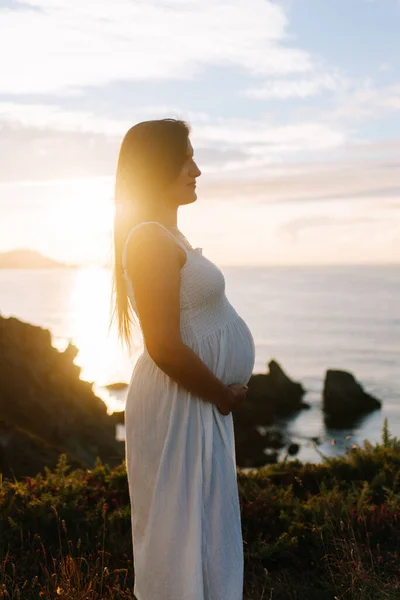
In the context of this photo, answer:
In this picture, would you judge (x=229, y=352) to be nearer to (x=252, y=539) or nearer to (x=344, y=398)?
(x=252, y=539)

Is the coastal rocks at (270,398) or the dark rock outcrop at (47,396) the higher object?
the dark rock outcrop at (47,396)

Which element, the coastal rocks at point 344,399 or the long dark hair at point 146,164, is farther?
the coastal rocks at point 344,399

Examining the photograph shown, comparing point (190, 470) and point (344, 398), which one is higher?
point (190, 470)

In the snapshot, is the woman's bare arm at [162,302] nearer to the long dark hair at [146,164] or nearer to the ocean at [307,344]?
the long dark hair at [146,164]

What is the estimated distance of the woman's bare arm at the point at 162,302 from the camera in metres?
3.04

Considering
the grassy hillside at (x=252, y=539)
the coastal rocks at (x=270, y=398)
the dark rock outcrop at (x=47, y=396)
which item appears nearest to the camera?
the grassy hillside at (x=252, y=539)

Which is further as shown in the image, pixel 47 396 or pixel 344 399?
pixel 344 399

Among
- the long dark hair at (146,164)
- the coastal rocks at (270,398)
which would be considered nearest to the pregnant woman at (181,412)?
the long dark hair at (146,164)

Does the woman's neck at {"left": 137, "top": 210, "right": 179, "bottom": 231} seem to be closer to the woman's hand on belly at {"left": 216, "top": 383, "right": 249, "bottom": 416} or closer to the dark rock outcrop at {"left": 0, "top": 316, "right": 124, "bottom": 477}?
the woman's hand on belly at {"left": 216, "top": 383, "right": 249, "bottom": 416}

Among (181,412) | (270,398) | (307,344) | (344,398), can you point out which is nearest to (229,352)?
(181,412)

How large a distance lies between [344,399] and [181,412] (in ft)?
145

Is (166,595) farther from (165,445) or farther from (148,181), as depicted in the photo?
(148,181)

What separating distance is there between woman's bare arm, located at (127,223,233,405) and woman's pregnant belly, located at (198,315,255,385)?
0.66 feet

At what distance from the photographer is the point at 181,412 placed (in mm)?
3352
